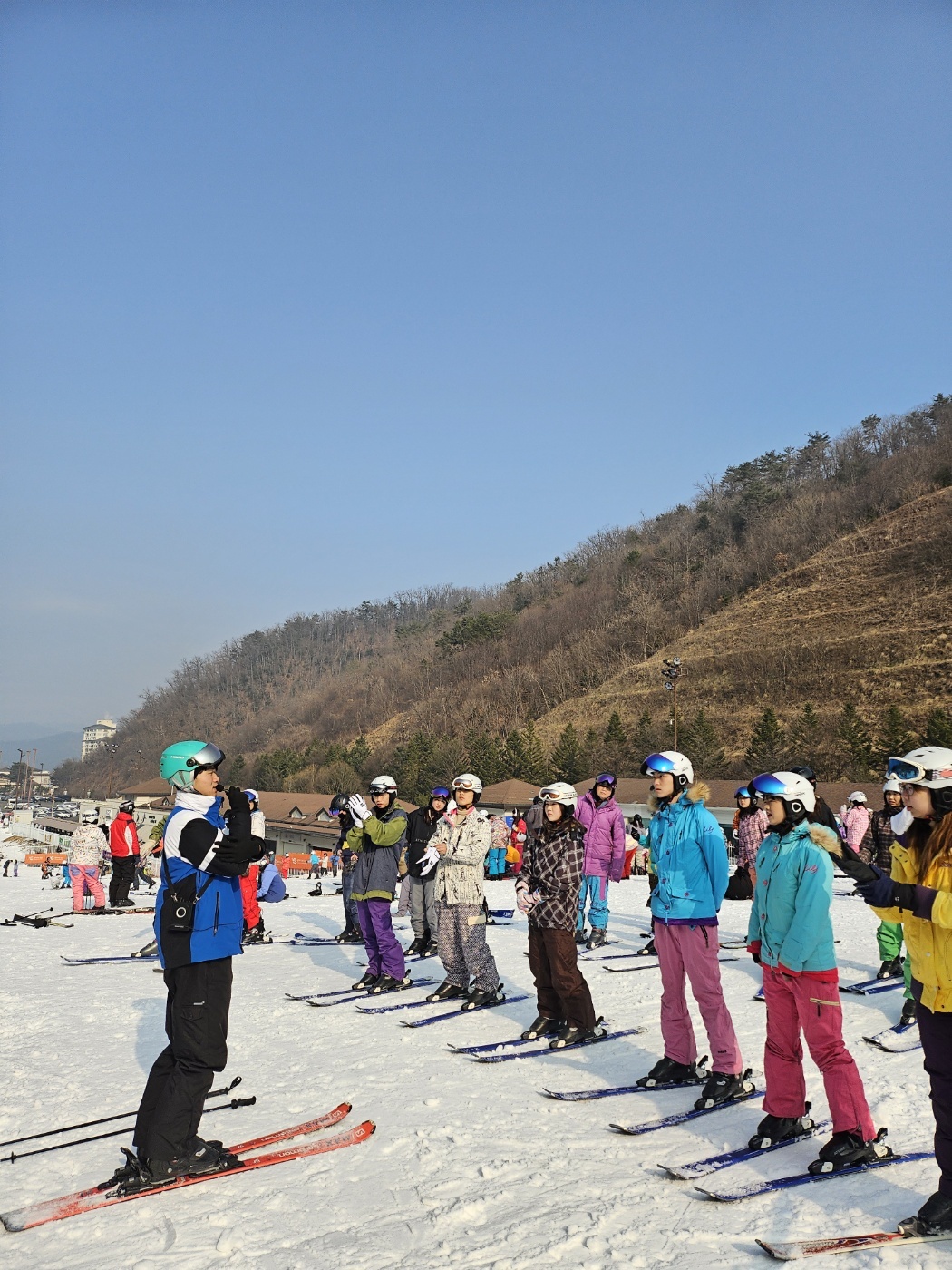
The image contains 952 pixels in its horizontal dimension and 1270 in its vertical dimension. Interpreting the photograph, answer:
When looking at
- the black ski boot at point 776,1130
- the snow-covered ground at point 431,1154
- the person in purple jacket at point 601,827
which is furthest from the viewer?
the person in purple jacket at point 601,827

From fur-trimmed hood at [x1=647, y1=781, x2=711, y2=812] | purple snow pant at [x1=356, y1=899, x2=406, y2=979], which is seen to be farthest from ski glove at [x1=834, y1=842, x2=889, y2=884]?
purple snow pant at [x1=356, y1=899, x2=406, y2=979]

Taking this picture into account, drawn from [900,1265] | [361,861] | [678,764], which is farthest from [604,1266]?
[361,861]

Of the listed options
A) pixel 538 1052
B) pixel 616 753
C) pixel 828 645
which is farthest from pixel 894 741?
pixel 538 1052

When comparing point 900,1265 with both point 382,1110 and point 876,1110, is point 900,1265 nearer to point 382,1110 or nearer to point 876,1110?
point 876,1110

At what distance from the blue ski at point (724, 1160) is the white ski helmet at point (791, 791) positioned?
Result: 1.60m

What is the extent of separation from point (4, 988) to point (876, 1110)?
26.7 feet

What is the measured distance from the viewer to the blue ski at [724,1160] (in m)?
4.20

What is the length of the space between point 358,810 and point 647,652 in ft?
262

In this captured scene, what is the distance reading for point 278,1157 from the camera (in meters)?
4.50

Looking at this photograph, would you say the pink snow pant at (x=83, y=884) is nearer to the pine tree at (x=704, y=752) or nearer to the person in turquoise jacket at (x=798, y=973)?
the person in turquoise jacket at (x=798, y=973)

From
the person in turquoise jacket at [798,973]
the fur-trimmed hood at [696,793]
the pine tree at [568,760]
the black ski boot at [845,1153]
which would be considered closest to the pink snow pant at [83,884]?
the fur-trimmed hood at [696,793]

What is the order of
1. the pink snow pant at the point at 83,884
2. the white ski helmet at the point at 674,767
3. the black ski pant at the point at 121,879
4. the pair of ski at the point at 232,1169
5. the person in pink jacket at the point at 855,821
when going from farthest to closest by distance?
the black ski pant at the point at 121,879 < the pink snow pant at the point at 83,884 < the person in pink jacket at the point at 855,821 < the white ski helmet at the point at 674,767 < the pair of ski at the point at 232,1169

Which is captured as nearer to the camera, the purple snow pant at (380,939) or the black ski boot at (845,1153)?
the black ski boot at (845,1153)

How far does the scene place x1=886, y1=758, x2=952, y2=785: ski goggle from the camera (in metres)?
3.67
